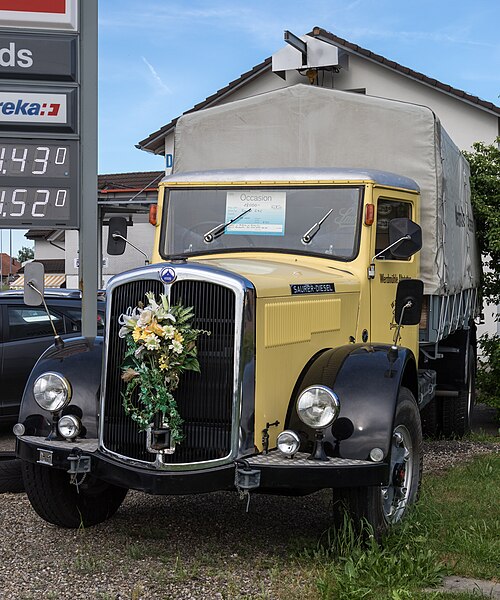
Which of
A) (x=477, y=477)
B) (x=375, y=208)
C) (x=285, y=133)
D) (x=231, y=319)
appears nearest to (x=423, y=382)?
(x=477, y=477)

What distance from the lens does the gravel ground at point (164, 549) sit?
16.4ft

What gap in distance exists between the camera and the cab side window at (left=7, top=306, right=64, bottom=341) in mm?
10188

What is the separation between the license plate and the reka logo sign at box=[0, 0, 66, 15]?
5079 millimetres

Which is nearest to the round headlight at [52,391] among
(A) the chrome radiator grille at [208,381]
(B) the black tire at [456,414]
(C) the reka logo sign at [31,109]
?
(A) the chrome radiator grille at [208,381]

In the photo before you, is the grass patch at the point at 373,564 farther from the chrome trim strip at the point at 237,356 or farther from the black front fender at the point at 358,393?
the chrome trim strip at the point at 237,356

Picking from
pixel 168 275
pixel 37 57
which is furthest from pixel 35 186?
pixel 168 275

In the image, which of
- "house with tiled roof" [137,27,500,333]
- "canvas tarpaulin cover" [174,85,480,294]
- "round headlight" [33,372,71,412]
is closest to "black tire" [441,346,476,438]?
"canvas tarpaulin cover" [174,85,480,294]

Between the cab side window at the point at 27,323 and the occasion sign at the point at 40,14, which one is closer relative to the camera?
the occasion sign at the point at 40,14

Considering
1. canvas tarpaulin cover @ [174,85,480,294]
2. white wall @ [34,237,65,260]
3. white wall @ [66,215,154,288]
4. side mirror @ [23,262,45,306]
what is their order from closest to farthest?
side mirror @ [23,262,45,306] < canvas tarpaulin cover @ [174,85,480,294] < white wall @ [66,215,154,288] < white wall @ [34,237,65,260]

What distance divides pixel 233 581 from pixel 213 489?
50cm

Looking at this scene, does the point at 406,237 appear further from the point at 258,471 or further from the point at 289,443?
the point at 258,471

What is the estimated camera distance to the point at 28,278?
631 cm

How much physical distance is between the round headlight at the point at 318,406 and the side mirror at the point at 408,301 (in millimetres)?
892

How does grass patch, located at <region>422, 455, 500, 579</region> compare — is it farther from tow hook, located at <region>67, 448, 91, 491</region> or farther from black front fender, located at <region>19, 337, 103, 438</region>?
black front fender, located at <region>19, 337, 103, 438</region>
